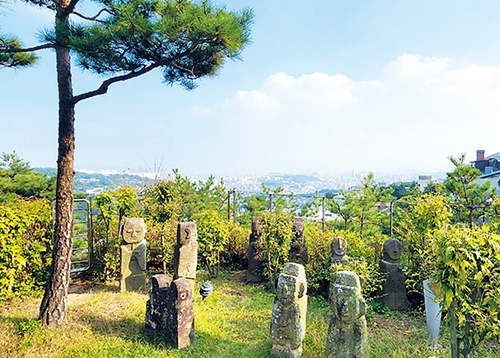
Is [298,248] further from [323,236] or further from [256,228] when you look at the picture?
[256,228]

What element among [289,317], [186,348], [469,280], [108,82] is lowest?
[186,348]

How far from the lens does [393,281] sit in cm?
469

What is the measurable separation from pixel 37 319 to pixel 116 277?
73.6 inches

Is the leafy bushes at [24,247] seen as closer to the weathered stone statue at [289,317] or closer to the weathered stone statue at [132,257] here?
the weathered stone statue at [132,257]

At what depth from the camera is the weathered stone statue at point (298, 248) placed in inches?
225

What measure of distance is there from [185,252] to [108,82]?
2.74 metres

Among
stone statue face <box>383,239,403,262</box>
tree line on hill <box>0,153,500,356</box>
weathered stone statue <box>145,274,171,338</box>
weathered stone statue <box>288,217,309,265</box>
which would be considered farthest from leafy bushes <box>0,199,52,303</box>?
stone statue face <box>383,239,403,262</box>

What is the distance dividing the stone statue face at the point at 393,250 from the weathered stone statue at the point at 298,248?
139 cm

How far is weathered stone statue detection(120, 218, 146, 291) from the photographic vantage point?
5152 millimetres

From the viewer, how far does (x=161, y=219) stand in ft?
20.7

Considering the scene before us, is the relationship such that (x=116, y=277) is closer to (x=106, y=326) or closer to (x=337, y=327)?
(x=106, y=326)

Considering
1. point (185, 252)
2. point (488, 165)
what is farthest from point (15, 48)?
point (488, 165)

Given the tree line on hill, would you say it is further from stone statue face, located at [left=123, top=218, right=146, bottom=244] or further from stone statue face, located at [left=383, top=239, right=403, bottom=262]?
stone statue face, located at [left=123, top=218, right=146, bottom=244]

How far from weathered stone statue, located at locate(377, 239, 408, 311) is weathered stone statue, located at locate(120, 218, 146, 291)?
12.0ft
